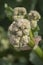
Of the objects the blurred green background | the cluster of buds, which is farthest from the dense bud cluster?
the blurred green background

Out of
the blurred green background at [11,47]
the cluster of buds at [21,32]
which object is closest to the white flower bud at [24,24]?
the cluster of buds at [21,32]

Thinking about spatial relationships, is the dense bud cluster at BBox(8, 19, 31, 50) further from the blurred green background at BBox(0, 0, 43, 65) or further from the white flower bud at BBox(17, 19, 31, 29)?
the blurred green background at BBox(0, 0, 43, 65)

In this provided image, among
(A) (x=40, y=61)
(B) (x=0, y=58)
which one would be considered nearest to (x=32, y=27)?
(A) (x=40, y=61)

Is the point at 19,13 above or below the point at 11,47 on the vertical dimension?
above

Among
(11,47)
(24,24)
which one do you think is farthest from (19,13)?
(11,47)

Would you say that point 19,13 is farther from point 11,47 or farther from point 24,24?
point 11,47

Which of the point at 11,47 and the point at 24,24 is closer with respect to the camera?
the point at 24,24

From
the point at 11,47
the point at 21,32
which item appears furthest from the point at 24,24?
the point at 11,47

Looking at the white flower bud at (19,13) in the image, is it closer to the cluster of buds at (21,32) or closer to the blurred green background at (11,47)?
the cluster of buds at (21,32)

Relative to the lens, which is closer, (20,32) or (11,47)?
(20,32)

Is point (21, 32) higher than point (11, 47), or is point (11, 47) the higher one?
point (21, 32)

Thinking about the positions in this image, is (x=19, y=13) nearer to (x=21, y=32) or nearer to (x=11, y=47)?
(x=21, y=32)
